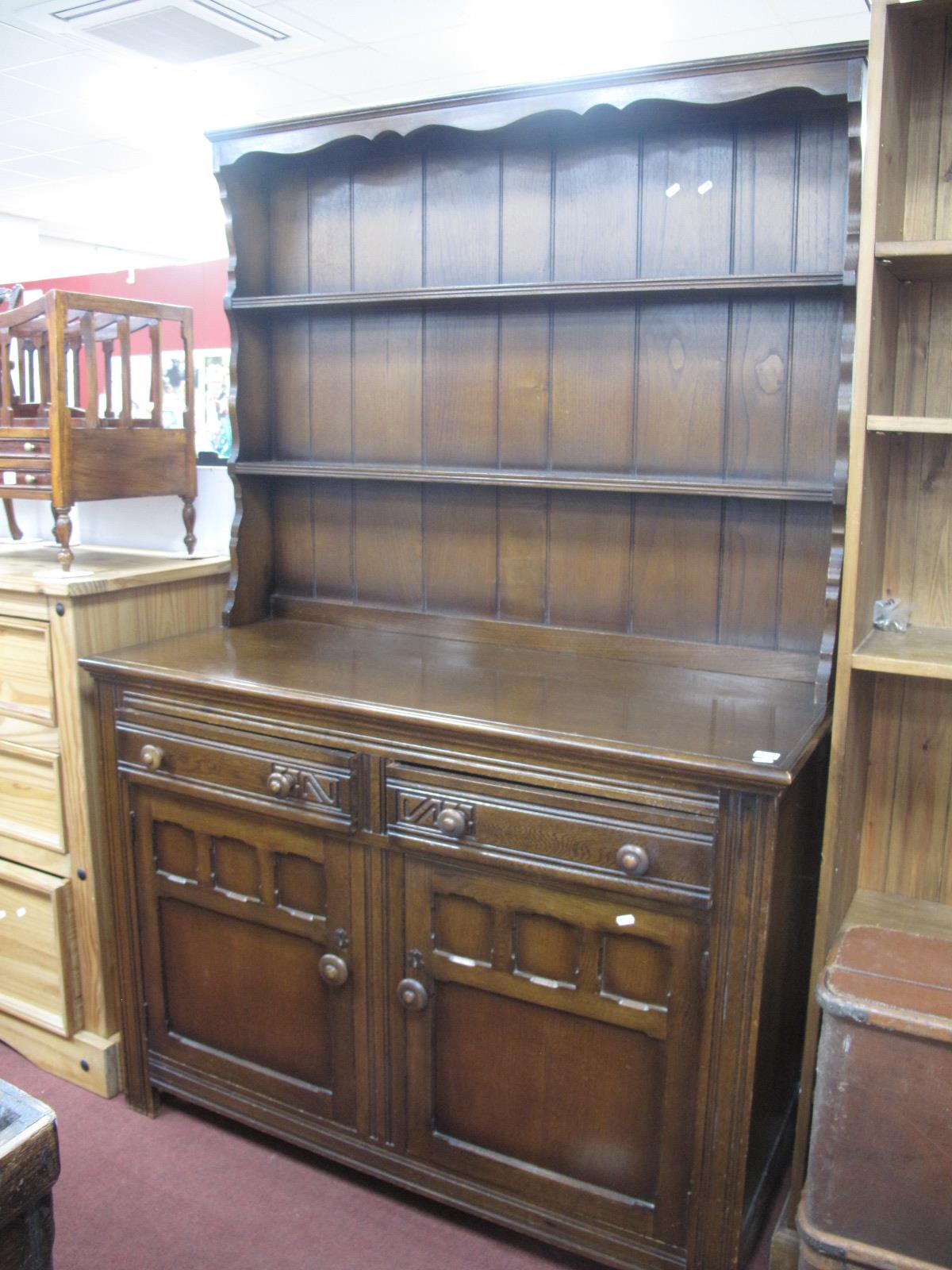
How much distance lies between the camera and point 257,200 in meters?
2.38

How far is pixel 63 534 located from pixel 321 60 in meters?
3.84

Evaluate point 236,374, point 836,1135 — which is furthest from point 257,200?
point 836,1135

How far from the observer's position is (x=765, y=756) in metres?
1.53

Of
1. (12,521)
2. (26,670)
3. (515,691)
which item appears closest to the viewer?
(515,691)

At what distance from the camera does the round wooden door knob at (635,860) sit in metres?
1.59

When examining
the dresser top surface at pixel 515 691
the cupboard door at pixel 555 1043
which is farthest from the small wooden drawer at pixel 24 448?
the cupboard door at pixel 555 1043

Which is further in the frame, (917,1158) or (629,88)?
(629,88)

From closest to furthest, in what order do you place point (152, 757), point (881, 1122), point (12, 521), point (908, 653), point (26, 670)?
point (881, 1122), point (908, 653), point (152, 757), point (26, 670), point (12, 521)

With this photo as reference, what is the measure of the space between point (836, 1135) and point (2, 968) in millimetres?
1854

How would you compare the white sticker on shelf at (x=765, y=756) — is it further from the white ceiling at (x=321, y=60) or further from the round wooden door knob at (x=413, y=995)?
the white ceiling at (x=321, y=60)

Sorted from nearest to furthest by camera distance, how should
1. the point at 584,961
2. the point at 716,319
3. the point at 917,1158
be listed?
1. the point at 917,1158
2. the point at 584,961
3. the point at 716,319

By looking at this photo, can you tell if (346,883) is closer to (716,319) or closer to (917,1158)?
(917,1158)

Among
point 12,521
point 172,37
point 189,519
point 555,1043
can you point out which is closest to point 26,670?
point 189,519

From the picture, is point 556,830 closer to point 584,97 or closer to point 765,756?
point 765,756
